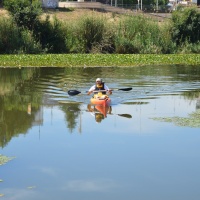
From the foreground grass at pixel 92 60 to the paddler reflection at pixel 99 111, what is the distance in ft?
49.9

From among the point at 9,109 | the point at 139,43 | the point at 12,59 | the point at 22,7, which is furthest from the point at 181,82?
the point at 22,7

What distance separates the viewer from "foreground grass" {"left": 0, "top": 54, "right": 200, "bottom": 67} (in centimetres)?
3888

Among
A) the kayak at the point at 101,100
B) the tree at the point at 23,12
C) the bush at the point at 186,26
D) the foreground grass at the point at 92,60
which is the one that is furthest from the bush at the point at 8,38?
the kayak at the point at 101,100

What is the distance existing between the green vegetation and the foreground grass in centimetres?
349

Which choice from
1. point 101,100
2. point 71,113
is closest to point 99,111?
point 101,100

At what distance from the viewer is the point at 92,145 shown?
17.2 m

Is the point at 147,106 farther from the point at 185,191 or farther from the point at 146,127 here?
the point at 185,191

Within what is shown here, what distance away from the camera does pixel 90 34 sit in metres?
47.9

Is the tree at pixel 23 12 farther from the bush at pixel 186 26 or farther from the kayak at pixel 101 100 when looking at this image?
the kayak at pixel 101 100

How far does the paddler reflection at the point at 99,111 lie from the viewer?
21.7 metres

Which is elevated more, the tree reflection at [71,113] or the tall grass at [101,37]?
the tall grass at [101,37]

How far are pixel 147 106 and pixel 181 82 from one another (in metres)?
7.48

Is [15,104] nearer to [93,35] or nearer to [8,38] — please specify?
[8,38]

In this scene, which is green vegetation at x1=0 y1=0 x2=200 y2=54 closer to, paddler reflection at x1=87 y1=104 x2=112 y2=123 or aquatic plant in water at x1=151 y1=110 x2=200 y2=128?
paddler reflection at x1=87 y1=104 x2=112 y2=123
